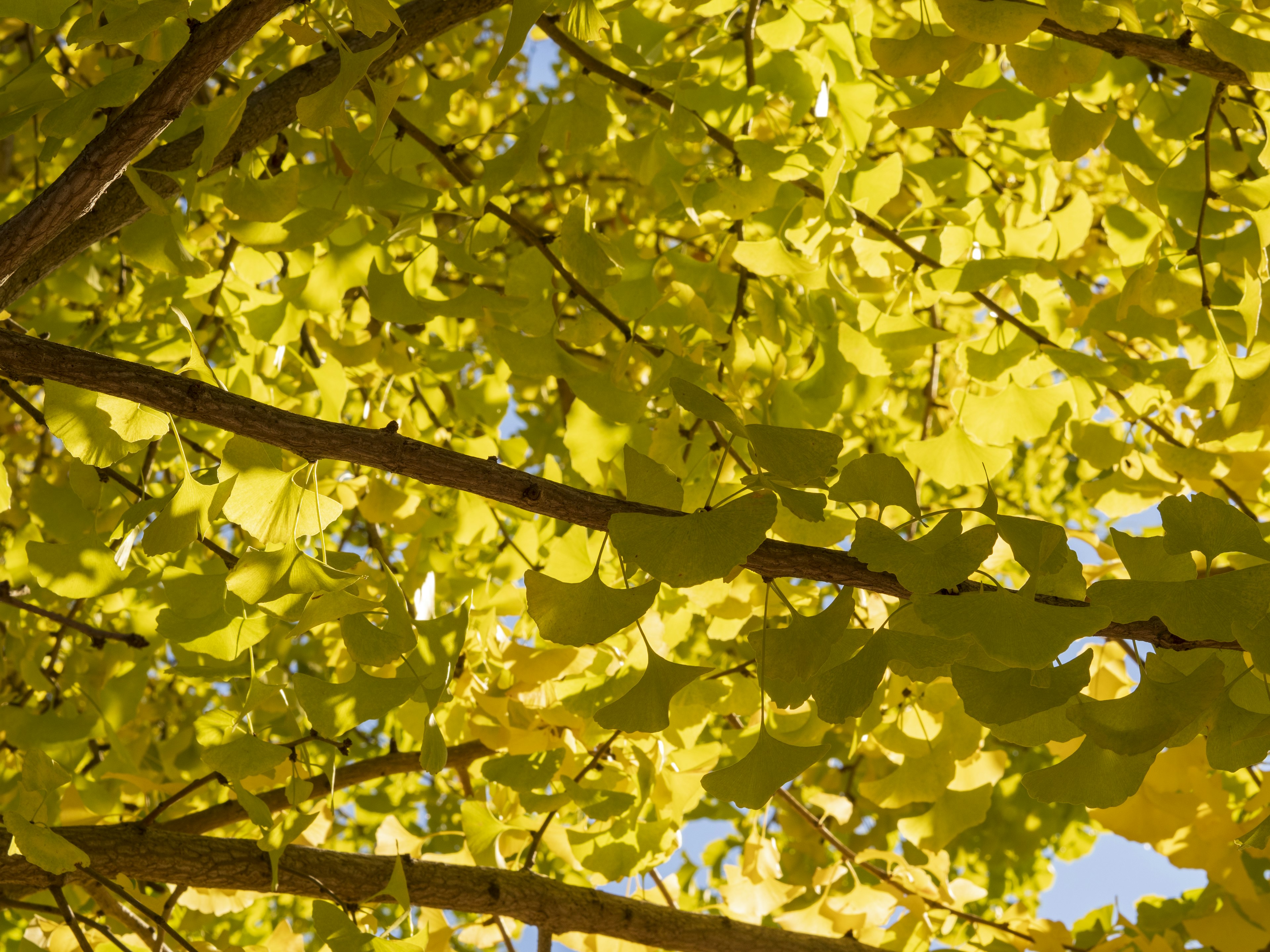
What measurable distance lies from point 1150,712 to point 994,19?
40cm

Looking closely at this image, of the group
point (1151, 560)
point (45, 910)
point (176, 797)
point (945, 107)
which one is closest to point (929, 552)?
point (1151, 560)

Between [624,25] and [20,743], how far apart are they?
38.1 inches

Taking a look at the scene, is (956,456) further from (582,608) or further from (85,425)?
(85,425)

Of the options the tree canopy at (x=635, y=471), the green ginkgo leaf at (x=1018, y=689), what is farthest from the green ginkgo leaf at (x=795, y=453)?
the green ginkgo leaf at (x=1018, y=689)

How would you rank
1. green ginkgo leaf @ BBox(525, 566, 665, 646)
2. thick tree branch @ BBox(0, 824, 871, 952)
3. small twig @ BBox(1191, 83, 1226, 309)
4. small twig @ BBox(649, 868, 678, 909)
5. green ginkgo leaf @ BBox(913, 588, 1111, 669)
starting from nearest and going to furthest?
1. green ginkgo leaf @ BBox(913, 588, 1111, 669)
2. green ginkgo leaf @ BBox(525, 566, 665, 646)
3. small twig @ BBox(1191, 83, 1226, 309)
4. thick tree branch @ BBox(0, 824, 871, 952)
5. small twig @ BBox(649, 868, 678, 909)

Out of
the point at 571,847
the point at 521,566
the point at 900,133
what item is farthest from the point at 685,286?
the point at 900,133

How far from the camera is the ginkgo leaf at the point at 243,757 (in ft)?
2.35

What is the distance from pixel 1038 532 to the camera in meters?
0.49

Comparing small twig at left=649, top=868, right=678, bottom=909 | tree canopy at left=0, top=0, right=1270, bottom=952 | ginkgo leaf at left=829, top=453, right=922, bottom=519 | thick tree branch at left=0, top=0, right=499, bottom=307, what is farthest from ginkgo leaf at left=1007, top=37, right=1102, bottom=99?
small twig at left=649, top=868, right=678, bottom=909

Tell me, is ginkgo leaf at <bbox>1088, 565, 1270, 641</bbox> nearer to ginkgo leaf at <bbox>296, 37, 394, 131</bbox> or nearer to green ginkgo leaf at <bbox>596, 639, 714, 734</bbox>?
green ginkgo leaf at <bbox>596, 639, 714, 734</bbox>

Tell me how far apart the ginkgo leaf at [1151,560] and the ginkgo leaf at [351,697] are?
1.46 ft

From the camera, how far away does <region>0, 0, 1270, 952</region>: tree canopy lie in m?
0.54

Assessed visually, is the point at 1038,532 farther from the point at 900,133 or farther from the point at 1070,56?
the point at 900,133

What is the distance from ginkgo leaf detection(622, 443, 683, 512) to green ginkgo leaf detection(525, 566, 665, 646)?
0.05m
